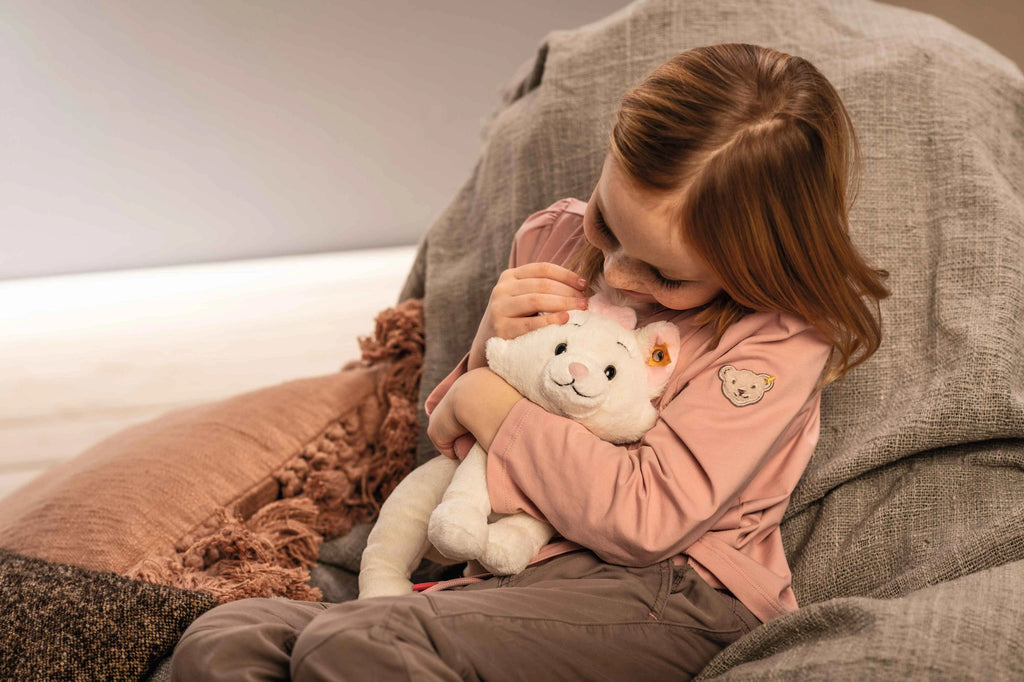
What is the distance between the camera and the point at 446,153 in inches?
102

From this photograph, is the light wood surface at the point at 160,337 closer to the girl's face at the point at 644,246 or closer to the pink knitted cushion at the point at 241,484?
the pink knitted cushion at the point at 241,484

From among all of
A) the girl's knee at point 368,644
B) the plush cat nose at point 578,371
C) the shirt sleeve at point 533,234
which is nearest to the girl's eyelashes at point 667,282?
the plush cat nose at point 578,371

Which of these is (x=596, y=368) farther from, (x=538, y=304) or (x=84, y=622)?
(x=84, y=622)

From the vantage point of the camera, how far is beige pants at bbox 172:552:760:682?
2.23ft

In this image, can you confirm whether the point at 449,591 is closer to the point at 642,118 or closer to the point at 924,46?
the point at 642,118

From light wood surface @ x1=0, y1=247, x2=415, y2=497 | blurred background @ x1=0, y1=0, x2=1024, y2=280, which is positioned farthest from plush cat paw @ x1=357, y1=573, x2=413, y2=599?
blurred background @ x1=0, y1=0, x2=1024, y2=280

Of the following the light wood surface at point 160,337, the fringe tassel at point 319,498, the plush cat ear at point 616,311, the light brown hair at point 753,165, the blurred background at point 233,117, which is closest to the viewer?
the light brown hair at point 753,165

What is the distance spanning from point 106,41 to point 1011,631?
2.39 m

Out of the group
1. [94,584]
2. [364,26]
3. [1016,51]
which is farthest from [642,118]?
[364,26]

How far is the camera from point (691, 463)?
79 cm

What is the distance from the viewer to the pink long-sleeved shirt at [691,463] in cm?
78

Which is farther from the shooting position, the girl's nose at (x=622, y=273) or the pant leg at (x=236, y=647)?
the girl's nose at (x=622, y=273)

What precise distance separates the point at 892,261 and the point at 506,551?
1.71 feet

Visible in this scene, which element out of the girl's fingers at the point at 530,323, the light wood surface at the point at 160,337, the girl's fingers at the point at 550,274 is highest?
the girl's fingers at the point at 550,274
